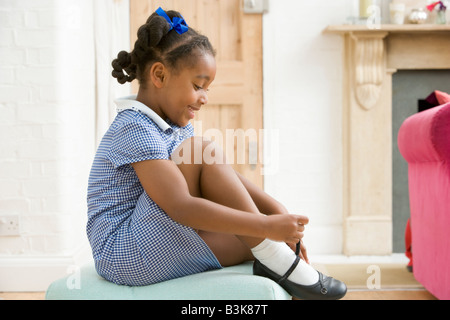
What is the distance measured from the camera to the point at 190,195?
1032 millimetres

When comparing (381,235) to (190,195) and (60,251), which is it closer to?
(60,251)

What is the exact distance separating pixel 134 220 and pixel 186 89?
33 cm

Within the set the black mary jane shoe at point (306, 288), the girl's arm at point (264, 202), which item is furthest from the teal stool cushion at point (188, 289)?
the girl's arm at point (264, 202)

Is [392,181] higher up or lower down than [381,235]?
higher up

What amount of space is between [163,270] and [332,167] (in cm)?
195

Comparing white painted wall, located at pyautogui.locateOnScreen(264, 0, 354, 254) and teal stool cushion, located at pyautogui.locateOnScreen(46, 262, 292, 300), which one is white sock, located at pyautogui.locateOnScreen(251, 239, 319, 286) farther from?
white painted wall, located at pyautogui.locateOnScreen(264, 0, 354, 254)

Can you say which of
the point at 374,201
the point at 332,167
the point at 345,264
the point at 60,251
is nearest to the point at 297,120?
the point at 332,167

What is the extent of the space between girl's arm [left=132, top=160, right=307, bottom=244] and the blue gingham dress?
0.13ft

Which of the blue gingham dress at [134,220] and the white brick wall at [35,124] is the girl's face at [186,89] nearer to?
the blue gingham dress at [134,220]

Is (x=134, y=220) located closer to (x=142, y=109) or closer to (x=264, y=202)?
(x=142, y=109)

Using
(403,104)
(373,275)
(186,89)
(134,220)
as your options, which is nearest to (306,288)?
(134,220)

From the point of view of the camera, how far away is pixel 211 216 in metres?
1.00
